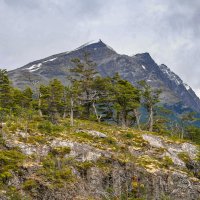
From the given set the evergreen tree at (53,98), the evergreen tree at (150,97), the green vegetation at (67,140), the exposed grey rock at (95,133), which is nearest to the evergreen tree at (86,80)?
the green vegetation at (67,140)

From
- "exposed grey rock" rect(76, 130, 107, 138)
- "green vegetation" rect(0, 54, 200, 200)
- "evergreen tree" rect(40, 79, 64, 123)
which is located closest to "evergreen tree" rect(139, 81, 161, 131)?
"green vegetation" rect(0, 54, 200, 200)

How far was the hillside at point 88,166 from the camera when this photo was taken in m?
51.7

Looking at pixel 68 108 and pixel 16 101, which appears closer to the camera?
pixel 16 101

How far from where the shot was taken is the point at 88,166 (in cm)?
5788

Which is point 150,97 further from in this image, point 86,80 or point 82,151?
point 82,151

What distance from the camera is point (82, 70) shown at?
10038 centimetres

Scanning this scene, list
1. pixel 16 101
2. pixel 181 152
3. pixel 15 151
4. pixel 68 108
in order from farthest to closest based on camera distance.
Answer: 1. pixel 68 108
2. pixel 16 101
3. pixel 181 152
4. pixel 15 151

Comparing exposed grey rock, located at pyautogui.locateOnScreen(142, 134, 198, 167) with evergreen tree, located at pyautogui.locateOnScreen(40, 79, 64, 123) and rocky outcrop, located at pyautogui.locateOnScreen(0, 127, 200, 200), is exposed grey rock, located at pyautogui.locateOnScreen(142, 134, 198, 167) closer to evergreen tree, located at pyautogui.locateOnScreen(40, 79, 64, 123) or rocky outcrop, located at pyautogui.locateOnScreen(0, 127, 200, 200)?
rocky outcrop, located at pyautogui.locateOnScreen(0, 127, 200, 200)

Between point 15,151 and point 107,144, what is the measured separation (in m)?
16.6

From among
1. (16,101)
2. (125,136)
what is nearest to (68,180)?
(125,136)

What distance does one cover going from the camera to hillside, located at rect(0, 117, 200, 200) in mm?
51719

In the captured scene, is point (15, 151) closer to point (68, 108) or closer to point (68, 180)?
point (68, 180)

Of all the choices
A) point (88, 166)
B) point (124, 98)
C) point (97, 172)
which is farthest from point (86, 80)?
point (97, 172)

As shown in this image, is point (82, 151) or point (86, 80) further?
point (86, 80)
